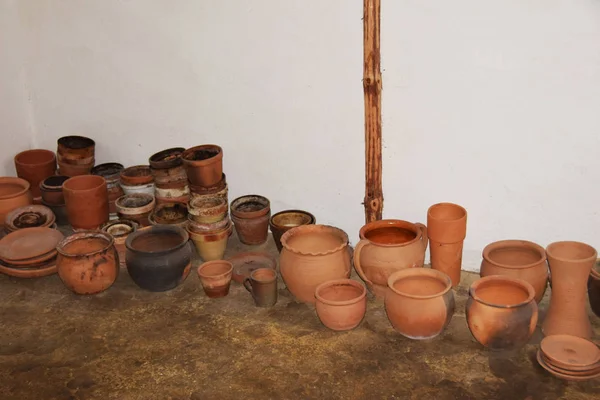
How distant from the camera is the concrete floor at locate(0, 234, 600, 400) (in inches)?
148

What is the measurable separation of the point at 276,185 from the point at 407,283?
5.01 ft

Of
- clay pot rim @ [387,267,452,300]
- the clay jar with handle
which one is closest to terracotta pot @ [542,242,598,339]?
clay pot rim @ [387,267,452,300]

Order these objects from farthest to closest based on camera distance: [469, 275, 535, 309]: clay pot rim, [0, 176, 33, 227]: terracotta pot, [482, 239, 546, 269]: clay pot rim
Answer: [0, 176, 33, 227]: terracotta pot, [482, 239, 546, 269]: clay pot rim, [469, 275, 535, 309]: clay pot rim

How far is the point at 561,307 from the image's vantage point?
405cm

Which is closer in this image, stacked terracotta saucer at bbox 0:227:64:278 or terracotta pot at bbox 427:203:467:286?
terracotta pot at bbox 427:203:467:286

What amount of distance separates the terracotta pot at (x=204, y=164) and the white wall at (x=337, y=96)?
178 mm

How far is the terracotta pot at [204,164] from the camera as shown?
16.7 ft

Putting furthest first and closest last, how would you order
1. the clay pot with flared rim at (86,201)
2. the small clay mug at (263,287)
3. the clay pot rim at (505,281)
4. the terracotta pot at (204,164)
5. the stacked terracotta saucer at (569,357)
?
the clay pot with flared rim at (86,201) → the terracotta pot at (204,164) → the small clay mug at (263,287) → the clay pot rim at (505,281) → the stacked terracotta saucer at (569,357)

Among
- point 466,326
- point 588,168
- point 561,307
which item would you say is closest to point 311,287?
point 466,326

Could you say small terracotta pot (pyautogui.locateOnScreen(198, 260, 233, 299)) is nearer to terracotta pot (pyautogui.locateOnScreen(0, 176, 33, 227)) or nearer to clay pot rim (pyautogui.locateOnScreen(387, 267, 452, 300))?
clay pot rim (pyautogui.locateOnScreen(387, 267, 452, 300))

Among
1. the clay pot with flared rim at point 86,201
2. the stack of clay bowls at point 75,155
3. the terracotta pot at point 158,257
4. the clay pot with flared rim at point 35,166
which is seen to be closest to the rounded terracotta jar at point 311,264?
the terracotta pot at point 158,257

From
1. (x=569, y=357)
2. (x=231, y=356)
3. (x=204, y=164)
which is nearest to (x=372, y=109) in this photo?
Answer: (x=204, y=164)

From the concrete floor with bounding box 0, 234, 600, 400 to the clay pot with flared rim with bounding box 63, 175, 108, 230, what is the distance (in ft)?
2.40

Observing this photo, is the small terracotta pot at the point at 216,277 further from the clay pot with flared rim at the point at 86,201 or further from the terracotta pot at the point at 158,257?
the clay pot with flared rim at the point at 86,201
